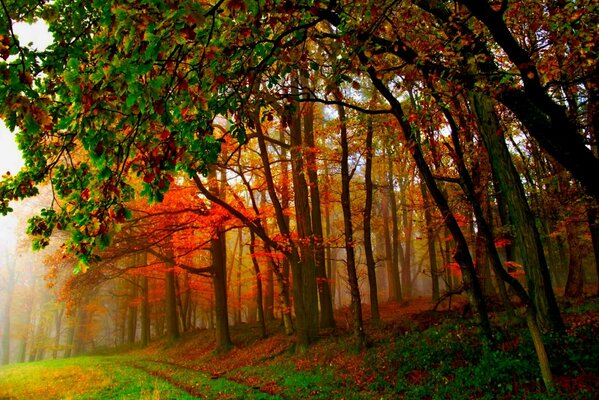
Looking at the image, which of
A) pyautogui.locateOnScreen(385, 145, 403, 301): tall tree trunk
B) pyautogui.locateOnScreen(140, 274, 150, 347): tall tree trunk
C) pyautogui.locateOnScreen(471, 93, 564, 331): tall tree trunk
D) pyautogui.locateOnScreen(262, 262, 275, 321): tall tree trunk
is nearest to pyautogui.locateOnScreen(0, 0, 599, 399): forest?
pyautogui.locateOnScreen(471, 93, 564, 331): tall tree trunk

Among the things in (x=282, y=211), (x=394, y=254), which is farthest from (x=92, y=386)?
(x=394, y=254)

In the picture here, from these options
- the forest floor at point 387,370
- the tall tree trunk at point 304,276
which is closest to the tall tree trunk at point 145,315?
the forest floor at point 387,370

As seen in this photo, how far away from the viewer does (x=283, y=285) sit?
59.9 ft

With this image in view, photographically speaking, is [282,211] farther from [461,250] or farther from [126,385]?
[461,250]

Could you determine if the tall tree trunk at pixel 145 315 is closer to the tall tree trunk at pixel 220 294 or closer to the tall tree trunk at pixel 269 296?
the tall tree trunk at pixel 269 296

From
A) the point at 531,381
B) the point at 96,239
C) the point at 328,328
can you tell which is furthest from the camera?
the point at 328,328

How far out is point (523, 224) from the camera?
798cm

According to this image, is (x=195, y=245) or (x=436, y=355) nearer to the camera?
(x=436, y=355)

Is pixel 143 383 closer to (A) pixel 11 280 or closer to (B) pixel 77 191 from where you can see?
(B) pixel 77 191

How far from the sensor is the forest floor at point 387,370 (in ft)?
23.3

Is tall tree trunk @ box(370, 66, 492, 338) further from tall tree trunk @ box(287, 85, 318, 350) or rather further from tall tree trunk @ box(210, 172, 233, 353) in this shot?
tall tree trunk @ box(210, 172, 233, 353)

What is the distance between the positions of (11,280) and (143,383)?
45.1 meters

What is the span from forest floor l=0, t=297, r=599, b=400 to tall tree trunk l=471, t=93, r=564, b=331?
Answer: 61 cm

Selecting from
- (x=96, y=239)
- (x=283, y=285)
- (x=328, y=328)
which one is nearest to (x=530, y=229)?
(x=96, y=239)
